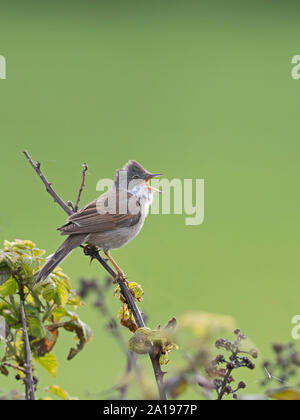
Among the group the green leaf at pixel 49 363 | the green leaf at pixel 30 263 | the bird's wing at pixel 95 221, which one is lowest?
the green leaf at pixel 49 363

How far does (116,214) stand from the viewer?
3.82 m

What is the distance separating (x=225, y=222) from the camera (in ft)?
33.9

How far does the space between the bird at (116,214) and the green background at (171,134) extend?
1.37 m

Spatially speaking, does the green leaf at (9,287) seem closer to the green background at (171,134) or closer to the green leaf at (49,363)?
the green leaf at (49,363)

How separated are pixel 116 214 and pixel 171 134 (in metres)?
9.56

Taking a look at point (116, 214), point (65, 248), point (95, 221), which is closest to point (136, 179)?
point (116, 214)

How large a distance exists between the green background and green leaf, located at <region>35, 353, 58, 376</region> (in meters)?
2.74

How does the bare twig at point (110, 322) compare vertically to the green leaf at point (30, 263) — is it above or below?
below

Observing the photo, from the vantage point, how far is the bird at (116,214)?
346cm

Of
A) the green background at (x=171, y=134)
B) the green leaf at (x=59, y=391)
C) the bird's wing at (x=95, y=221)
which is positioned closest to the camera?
the green leaf at (x=59, y=391)

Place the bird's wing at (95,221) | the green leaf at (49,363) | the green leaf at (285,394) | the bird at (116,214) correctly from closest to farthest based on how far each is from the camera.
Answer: the green leaf at (285,394) → the green leaf at (49,363) → the bird's wing at (95,221) → the bird at (116,214)

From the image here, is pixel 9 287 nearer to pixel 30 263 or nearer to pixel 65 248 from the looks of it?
pixel 30 263

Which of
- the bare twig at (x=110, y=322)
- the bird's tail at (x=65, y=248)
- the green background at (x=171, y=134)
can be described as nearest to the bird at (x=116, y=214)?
the bird's tail at (x=65, y=248)
